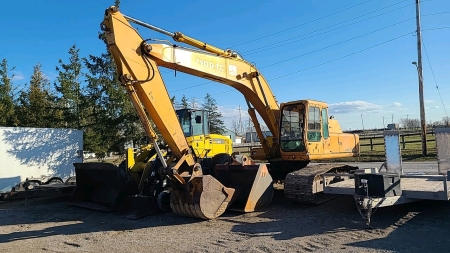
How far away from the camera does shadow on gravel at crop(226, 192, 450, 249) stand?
19.0 ft

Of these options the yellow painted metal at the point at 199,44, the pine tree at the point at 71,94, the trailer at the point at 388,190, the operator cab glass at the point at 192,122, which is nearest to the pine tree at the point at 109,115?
the pine tree at the point at 71,94

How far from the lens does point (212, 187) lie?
7.56 metres

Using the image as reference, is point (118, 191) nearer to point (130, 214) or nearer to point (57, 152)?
point (130, 214)

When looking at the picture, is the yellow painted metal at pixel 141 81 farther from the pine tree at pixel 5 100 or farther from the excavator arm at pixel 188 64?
the pine tree at pixel 5 100

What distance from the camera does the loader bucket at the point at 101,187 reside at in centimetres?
944

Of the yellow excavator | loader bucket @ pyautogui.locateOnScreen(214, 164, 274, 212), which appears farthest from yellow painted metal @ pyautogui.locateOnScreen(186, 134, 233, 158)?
loader bucket @ pyautogui.locateOnScreen(214, 164, 274, 212)

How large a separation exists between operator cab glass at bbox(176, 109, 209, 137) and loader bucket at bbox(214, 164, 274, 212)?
2.66 metres

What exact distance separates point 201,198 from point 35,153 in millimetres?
9402

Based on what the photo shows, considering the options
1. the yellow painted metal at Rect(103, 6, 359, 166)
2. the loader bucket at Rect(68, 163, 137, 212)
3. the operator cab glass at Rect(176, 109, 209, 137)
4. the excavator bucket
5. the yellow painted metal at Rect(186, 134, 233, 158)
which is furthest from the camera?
the operator cab glass at Rect(176, 109, 209, 137)

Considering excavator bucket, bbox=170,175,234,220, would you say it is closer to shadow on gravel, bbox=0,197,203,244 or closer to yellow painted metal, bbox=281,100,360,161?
shadow on gravel, bbox=0,197,203,244

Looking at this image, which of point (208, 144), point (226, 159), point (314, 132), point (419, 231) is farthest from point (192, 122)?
point (419, 231)

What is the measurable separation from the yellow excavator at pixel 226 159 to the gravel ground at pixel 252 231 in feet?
1.59

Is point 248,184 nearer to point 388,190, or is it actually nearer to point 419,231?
point 388,190

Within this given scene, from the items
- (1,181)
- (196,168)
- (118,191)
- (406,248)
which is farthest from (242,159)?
(1,181)
